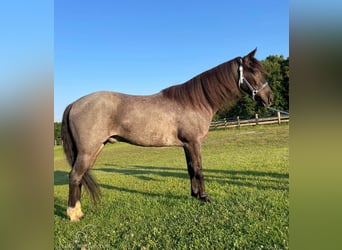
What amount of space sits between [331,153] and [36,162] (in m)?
1.12

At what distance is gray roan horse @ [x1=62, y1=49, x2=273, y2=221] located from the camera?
3418 millimetres

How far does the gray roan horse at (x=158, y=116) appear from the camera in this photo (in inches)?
135

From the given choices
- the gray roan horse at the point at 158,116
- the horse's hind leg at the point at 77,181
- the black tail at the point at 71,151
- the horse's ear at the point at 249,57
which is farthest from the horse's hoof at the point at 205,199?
the horse's ear at the point at 249,57

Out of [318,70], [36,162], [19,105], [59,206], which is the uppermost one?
[318,70]

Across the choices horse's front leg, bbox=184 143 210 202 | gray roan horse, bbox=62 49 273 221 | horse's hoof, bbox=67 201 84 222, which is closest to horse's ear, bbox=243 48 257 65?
gray roan horse, bbox=62 49 273 221

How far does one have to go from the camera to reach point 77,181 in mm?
3342

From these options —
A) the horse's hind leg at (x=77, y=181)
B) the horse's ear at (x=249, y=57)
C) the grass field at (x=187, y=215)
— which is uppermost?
the horse's ear at (x=249, y=57)

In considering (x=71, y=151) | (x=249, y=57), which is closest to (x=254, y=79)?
(x=249, y=57)

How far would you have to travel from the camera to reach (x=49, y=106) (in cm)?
112

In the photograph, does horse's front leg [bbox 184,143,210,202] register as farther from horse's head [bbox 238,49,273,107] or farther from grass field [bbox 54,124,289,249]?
horse's head [bbox 238,49,273,107]

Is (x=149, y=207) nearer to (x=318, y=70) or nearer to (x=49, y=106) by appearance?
(x=49, y=106)

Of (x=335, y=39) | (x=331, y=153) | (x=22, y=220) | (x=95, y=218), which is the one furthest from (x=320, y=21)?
(x=95, y=218)

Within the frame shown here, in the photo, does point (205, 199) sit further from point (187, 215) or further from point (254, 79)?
point (254, 79)

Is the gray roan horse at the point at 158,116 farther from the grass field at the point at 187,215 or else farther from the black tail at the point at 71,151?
the grass field at the point at 187,215
